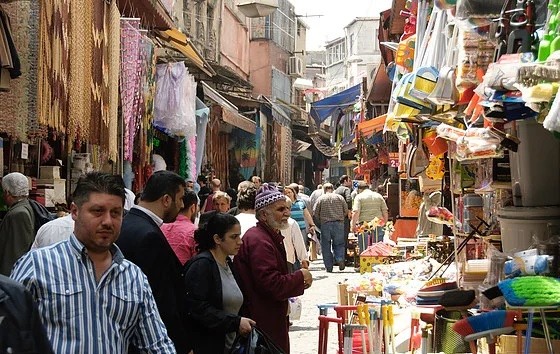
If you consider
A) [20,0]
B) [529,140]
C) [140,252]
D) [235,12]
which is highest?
[235,12]

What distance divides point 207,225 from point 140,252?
4.25 feet

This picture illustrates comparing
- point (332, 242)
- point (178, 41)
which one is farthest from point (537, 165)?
point (332, 242)

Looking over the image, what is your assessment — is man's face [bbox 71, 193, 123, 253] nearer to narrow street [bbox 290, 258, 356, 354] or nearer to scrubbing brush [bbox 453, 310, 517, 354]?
scrubbing brush [bbox 453, 310, 517, 354]

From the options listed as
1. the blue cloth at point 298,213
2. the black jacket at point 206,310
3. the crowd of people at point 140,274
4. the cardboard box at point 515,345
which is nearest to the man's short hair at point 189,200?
the crowd of people at point 140,274

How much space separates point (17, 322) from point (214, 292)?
335 centimetres

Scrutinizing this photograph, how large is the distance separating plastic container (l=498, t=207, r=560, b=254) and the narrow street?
3786 mm

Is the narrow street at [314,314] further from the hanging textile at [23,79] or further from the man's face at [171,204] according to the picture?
the man's face at [171,204]

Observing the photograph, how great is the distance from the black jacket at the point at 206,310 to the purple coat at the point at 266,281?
550 millimetres

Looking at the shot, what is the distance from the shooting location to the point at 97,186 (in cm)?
394

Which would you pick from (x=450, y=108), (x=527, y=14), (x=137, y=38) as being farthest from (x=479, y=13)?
(x=137, y=38)

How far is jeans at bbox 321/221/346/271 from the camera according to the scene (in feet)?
61.3

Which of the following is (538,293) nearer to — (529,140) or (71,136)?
(529,140)

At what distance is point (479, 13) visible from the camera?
20.1ft

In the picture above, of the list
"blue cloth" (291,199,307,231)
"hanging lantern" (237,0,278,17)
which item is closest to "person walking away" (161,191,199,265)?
"blue cloth" (291,199,307,231)
